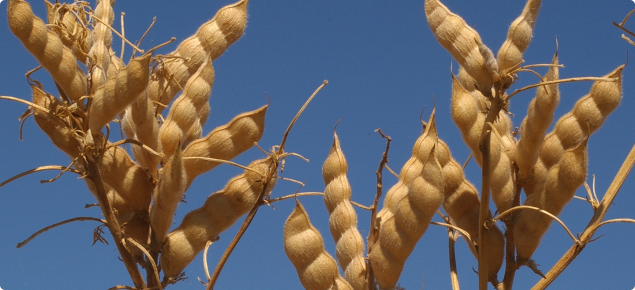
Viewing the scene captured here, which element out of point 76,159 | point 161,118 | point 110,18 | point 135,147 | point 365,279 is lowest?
point 365,279

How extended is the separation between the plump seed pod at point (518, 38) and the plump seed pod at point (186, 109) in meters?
1.33

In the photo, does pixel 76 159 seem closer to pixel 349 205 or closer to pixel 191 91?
pixel 191 91

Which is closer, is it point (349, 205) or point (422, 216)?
point (422, 216)

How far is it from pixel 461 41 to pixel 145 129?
1.41m

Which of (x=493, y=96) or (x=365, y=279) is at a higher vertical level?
(x=493, y=96)

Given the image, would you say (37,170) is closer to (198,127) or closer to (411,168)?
(198,127)

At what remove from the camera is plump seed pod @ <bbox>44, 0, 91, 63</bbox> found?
3.28 metres

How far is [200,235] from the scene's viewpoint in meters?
3.17

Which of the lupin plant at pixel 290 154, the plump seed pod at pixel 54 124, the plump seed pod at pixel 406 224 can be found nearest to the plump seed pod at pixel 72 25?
the lupin plant at pixel 290 154

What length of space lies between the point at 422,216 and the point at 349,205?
0.48 metres

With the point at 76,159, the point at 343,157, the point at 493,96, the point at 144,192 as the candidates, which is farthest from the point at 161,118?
the point at 493,96

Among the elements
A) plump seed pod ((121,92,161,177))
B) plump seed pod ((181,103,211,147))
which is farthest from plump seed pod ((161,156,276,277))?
plump seed pod ((181,103,211,147))

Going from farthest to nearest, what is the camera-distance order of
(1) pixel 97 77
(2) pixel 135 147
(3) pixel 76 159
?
(2) pixel 135 147 < (1) pixel 97 77 < (3) pixel 76 159

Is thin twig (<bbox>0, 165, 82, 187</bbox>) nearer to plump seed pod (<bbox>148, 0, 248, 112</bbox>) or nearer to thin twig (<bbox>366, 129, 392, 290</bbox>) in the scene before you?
plump seed pod (<bbox>148, 0, 248, 112</bbox>)
